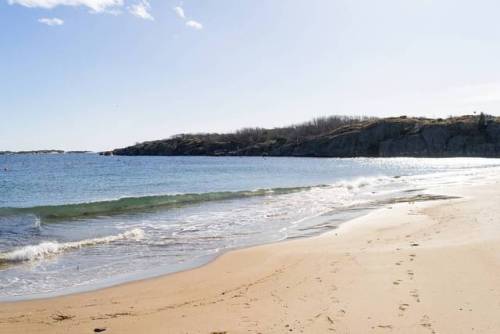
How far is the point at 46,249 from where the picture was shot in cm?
1348

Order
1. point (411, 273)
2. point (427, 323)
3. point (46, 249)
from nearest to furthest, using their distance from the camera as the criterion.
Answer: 1. point (427, 323)
2. point (411, 273)
3. point (46, 249)

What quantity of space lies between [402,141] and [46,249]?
5333 inches

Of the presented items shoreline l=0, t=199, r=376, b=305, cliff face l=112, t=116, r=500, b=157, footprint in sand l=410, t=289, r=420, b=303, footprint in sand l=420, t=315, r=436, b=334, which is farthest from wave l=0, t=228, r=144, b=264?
cliff face l=112, t=116, r=500, b=157

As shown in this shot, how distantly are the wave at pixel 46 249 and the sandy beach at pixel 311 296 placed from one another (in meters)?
4.84

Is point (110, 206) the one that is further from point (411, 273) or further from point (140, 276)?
point (411, 273)

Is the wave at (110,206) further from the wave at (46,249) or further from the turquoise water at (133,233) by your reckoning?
the wave at (46,249)

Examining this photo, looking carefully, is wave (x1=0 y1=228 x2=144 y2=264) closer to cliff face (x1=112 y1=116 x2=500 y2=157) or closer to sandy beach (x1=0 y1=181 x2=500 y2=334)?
sandy beach (x1=0 y1=181 x2=500 y2=334)

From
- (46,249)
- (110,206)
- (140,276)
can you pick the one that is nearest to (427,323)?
(140,276)

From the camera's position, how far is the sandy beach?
248 inches

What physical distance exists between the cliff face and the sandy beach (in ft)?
393

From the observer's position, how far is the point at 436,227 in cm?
1445

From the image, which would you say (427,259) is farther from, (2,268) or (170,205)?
(170,205)

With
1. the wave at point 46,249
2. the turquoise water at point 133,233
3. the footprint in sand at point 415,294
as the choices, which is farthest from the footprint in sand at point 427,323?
the wave at point 46,249

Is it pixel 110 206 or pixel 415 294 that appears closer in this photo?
pixel 415 294
